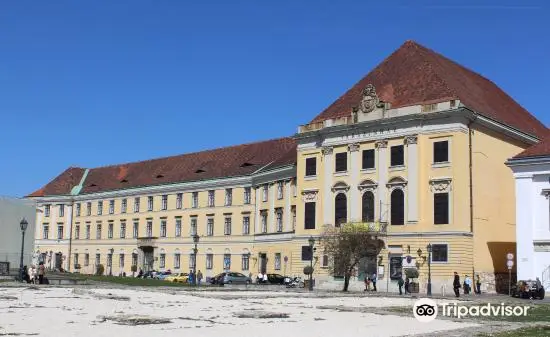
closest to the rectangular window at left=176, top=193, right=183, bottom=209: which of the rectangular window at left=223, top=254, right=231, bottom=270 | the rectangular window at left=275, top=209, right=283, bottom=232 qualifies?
the rectangular window at left=223, top=254, right=231, bottom=270

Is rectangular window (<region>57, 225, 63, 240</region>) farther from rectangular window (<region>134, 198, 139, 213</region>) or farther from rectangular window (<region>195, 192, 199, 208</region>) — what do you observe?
rectangular window (<region>195, 192, 199, 208</region>)

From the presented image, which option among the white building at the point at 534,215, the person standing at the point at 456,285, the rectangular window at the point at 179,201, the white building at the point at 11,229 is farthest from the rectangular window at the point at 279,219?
the white building at the point at 11,229

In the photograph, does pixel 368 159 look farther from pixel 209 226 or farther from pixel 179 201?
pixel 179 201

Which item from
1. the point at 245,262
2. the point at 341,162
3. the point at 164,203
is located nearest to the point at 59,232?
the point at 164,203

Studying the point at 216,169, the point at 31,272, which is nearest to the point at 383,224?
the point at 31,272

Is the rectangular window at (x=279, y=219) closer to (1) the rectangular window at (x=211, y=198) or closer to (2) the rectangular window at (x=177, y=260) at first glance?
(1) the rectangular window at (x=211, y=198)

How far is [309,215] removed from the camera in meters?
60.0

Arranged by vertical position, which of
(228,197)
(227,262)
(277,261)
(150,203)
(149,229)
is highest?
(228,197)

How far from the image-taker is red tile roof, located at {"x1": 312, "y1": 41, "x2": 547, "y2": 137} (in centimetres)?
5412

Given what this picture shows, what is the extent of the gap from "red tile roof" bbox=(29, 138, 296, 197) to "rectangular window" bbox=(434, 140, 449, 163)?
55.4ft

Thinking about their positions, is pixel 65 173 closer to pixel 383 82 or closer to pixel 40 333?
pixel 383 82

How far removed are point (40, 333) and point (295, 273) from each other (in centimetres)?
4522

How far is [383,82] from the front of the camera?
5881 centimetres

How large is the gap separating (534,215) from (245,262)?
33.2 m
